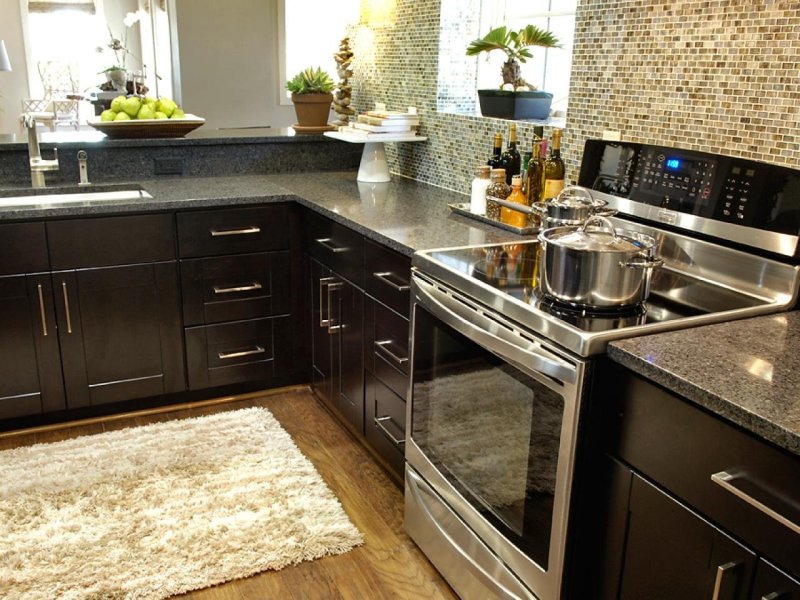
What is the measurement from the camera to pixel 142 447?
8.86 ft

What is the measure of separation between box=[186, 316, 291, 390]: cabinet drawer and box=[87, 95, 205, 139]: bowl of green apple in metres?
0.92

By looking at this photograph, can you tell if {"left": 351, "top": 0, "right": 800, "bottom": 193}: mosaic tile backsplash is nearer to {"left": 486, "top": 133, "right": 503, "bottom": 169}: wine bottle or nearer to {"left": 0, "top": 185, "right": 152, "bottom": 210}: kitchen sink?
{"left": 486, "top": 133, "right": 503, "bottom": 169}: wine bottle

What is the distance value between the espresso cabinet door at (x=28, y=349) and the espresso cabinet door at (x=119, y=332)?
0.04 metres

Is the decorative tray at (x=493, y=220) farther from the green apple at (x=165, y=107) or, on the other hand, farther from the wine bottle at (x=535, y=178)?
the green apple at (x=165, y=107)

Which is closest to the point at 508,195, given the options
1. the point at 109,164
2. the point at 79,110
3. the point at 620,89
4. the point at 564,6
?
the point at 620,89

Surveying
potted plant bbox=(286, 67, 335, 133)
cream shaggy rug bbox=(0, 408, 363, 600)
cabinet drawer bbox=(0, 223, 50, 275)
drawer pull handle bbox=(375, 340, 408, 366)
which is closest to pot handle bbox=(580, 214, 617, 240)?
drawer pull handle bbox=(375, 340, 408, 366)

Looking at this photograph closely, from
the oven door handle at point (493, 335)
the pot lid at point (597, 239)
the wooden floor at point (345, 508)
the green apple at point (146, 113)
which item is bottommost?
the wooden floor at point (345, 508)

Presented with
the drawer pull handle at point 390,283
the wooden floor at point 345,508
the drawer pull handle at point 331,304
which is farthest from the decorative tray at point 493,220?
the wooden floor at point 345,508

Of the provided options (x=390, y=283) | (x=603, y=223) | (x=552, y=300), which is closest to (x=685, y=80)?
(x=603, y=223)

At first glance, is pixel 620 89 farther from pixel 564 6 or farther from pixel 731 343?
pixel 731 343

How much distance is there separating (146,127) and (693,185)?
2.31 m

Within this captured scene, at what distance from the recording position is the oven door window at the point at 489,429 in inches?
61.3

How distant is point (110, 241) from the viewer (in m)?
2.71

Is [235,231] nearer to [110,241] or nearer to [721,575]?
[110,241]
